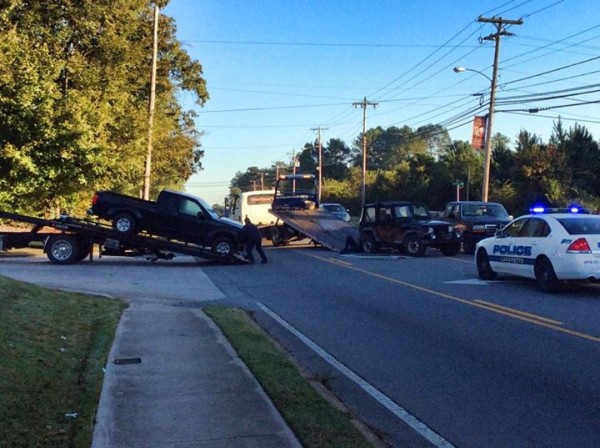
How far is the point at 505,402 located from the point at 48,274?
13213 millimetres

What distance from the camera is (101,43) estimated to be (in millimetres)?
25844

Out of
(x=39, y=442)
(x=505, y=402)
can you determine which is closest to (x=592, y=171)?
(x=505, y=402)

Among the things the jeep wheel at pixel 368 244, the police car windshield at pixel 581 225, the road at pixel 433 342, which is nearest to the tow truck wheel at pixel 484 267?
the road at pixel 433 342

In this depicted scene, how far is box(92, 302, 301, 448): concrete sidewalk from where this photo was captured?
4.76m

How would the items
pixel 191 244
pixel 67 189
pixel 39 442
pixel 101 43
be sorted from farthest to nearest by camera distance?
pixel 101 43
pixel 67 189
pixel 191 244
pixel 39 442

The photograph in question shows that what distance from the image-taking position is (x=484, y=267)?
15.1 meters

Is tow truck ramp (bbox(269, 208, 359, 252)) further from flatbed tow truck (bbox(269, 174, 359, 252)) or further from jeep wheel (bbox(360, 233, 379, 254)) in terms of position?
jeep wheel (bbox(360, 233, 379, 254))

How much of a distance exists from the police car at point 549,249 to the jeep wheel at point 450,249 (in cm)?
709

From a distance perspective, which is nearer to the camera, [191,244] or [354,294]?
[354,294]

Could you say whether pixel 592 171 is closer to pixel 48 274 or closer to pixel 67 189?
pixel 67 189

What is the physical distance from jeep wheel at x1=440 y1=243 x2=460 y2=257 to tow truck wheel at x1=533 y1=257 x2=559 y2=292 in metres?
8.73

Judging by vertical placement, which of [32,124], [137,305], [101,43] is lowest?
[137,305]

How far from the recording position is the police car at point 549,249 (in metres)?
12.1

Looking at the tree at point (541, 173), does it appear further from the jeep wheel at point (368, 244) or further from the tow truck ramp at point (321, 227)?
the jeep wheel at point (368, 244)
